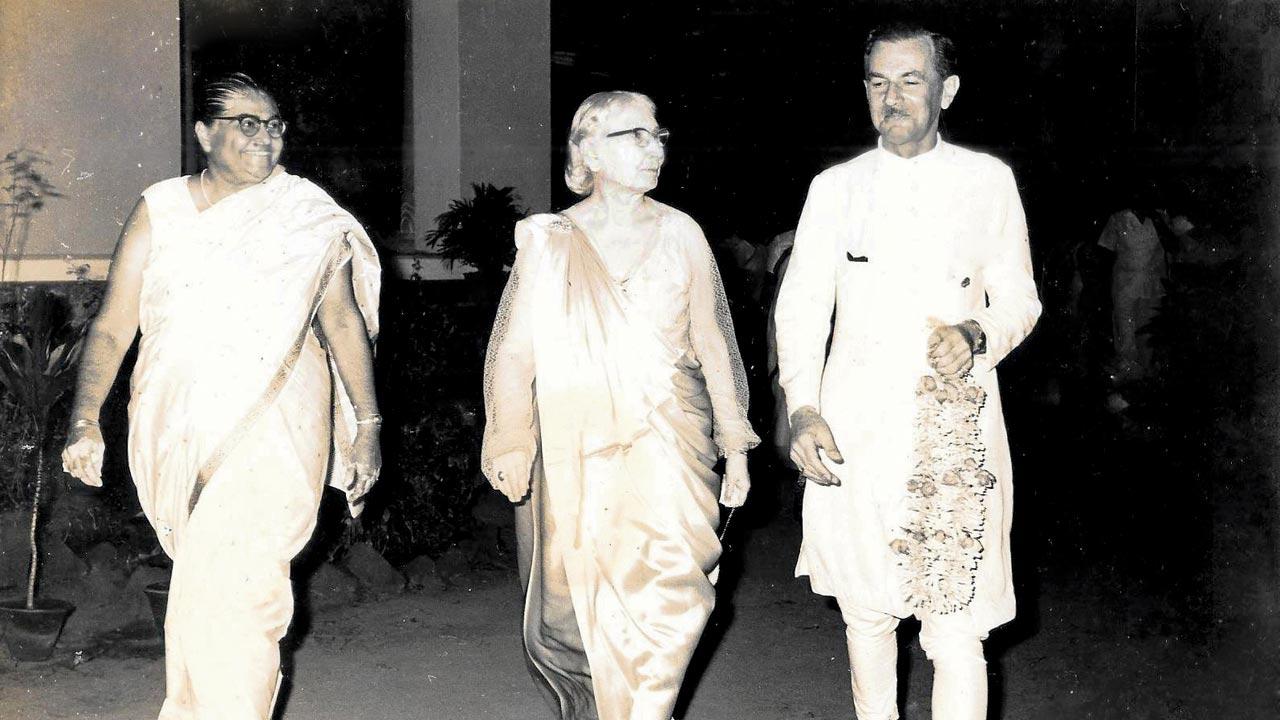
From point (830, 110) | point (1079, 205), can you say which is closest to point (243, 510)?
point (1079, 205)

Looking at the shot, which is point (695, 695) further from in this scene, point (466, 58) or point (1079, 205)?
point (1079, 205)

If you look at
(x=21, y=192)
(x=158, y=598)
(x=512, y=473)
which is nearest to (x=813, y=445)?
(x=512, y=473)

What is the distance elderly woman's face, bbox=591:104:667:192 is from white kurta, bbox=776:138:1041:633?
556 mm

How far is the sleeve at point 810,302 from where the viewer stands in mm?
4168

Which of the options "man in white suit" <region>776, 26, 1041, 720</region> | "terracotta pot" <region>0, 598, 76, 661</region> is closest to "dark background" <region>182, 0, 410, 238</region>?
"terracotta pot" <region>0, 598, 76, 661</region>

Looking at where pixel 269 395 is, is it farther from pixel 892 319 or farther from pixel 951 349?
pixel 951 349

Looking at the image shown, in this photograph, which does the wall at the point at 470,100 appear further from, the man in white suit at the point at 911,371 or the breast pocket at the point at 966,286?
the breast pocket at the point at 966,286

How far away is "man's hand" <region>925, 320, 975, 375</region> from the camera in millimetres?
3838

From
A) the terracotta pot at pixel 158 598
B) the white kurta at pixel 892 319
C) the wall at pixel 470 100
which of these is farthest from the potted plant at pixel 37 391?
the wall at pixel 470 100

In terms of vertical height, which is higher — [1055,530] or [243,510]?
[243,510]

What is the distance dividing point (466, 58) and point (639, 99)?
6.81 meters

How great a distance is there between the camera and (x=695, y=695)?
5574 mm

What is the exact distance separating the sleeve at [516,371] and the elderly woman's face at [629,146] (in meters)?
0.32

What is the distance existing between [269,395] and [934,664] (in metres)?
2.15
